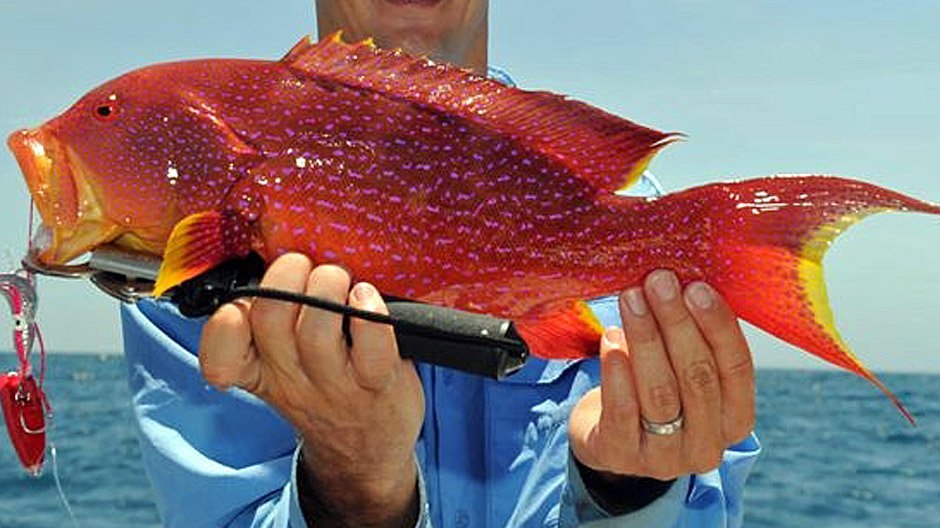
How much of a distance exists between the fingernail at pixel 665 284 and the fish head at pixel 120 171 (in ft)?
2.31

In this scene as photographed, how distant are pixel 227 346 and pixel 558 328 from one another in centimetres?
58

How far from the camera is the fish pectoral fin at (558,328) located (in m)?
1.99

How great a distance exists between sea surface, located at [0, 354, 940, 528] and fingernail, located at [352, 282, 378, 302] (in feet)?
16.2

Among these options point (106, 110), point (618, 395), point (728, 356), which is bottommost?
point (618, 395)

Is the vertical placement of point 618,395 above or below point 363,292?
below

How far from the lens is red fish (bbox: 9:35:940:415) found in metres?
1.85

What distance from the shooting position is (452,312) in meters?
1.95

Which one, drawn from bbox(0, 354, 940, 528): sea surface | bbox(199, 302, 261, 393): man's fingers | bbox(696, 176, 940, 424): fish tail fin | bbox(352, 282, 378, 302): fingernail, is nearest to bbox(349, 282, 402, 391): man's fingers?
bbox(352, 282, 378, 302): fingernail

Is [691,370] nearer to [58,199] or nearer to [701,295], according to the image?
[701,295]

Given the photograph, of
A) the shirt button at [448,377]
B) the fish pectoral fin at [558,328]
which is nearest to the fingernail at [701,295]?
the fish pectoral fin at [558,328]

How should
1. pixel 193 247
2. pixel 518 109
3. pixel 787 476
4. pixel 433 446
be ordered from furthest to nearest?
pixel 787 476 < pixel 433 446 < pixel 518 109 < pixel 193 247

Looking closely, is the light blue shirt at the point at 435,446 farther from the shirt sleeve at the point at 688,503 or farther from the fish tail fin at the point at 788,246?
the fish tail fin at the point at 788,246


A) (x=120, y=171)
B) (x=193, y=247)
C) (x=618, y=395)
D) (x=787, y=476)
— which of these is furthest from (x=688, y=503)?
(x=787, y=476)

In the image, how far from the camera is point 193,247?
1823 millimetres
